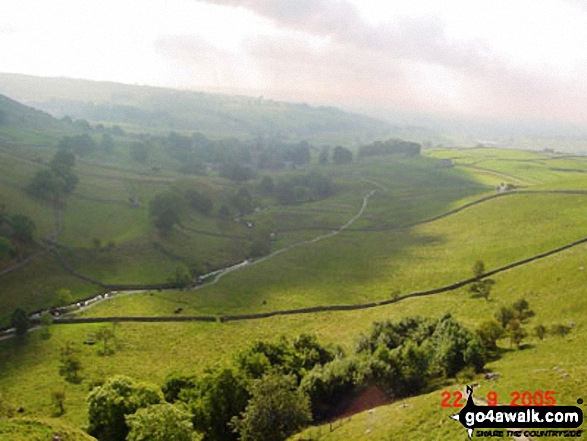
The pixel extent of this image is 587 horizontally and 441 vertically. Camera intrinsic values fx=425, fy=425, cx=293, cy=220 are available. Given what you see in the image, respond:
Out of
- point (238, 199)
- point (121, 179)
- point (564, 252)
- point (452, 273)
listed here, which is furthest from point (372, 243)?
point (121, 179)

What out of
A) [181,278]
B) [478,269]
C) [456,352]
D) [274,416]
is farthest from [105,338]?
[478,269]

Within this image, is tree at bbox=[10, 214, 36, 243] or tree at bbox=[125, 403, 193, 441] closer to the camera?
tree at bbox=[125, 403, 193, 441]

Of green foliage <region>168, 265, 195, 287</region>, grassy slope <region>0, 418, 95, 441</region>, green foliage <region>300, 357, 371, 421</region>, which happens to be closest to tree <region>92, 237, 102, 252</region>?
green foliage <region>168, 265, 195, 287</region>

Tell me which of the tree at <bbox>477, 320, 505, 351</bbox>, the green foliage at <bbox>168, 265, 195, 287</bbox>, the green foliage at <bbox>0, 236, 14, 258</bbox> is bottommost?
the green foliage at <bbox>168, 265, 195, 287</bbox>

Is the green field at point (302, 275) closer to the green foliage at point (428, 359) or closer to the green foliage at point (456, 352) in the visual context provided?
the green foliage at point (456, 352)

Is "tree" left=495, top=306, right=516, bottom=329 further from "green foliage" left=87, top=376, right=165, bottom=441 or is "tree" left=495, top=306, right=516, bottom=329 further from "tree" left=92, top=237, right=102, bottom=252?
"tree" left=92, top=237, right=102, bottom=252

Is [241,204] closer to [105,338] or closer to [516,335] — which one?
[105,338]

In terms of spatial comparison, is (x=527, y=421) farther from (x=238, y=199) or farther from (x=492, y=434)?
(x=238, y=199)

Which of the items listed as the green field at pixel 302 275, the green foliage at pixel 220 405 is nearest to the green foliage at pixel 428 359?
the green field at pixel 302 275
